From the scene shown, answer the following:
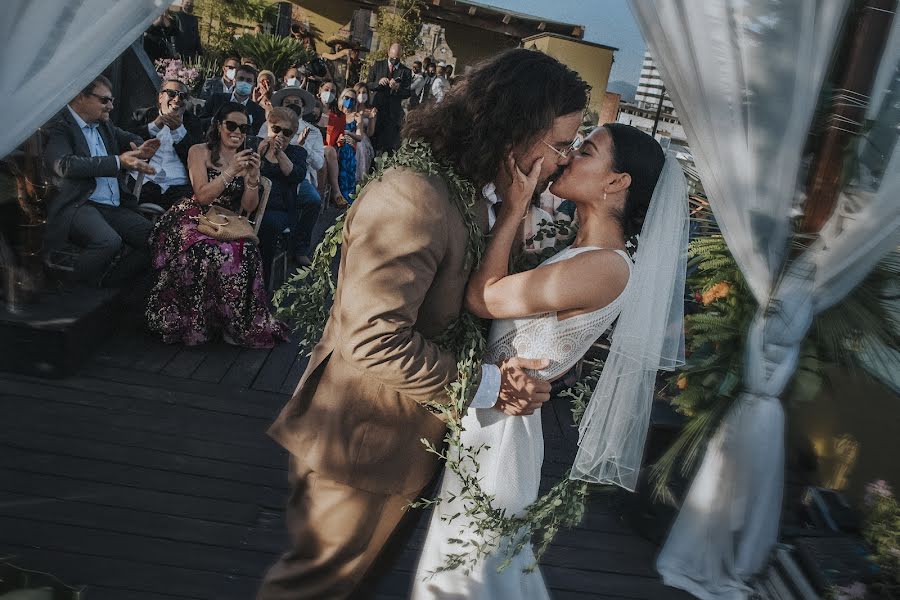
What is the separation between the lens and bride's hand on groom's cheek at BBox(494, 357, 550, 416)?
2.17 m

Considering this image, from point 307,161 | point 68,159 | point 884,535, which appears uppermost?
point 68,159

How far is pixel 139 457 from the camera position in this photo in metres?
3.57

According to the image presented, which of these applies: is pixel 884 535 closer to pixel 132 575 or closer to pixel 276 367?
pixel 132 575

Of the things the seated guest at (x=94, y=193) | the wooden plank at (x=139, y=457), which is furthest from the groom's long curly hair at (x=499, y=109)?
the seated guest at (x=94, y=193)

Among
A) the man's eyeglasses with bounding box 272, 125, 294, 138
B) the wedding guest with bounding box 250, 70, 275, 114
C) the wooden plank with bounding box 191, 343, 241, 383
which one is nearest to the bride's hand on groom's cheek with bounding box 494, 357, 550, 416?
the wooden plank with bounding box 191, 343, 241, 383

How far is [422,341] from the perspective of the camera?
1974 mm

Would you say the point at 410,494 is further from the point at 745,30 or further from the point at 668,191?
the point at 745,30

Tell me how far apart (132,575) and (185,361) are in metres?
2.18

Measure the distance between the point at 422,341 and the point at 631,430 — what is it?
35.1 inches

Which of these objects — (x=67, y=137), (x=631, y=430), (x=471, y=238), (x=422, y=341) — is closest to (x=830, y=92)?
(x=631, y=430)

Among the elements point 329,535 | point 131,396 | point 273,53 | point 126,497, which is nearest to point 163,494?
point 126,497

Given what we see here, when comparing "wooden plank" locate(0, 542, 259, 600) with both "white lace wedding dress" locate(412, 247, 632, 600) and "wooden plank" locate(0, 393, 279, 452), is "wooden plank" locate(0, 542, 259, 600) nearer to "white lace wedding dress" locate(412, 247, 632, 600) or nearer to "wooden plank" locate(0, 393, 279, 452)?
"white lace wedding dress" locate(412, 247, 632, 600)

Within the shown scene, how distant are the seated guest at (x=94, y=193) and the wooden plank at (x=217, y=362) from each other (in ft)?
2.85

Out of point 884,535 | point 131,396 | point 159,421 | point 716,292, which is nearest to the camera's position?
point 884,535
